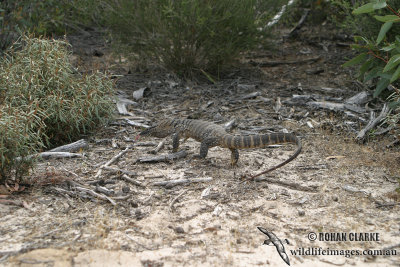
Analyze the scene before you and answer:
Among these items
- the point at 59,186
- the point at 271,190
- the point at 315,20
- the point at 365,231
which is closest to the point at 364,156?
the point at 271,190

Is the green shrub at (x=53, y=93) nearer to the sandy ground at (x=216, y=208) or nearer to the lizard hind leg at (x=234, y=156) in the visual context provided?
the sandy ground at (x=216, y=208)

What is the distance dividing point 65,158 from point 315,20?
31.7ft

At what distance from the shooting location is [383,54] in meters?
7.11

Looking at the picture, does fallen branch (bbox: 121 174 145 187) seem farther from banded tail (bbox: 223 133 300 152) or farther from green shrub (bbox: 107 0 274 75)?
green shrub (bbox: 107 0 274 75)

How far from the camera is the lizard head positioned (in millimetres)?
6945

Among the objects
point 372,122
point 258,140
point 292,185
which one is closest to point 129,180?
point 258,140

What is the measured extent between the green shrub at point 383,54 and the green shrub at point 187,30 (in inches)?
111

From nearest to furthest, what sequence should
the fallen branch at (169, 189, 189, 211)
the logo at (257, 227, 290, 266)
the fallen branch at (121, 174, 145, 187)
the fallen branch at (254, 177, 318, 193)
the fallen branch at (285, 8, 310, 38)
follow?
the logo at (257, 227, 290, 266), the fallen branch at (169, 189, 189, 211), the fallen branch at (254, 177, 318, 193), the fallen branch at (121, 174, 145, 187), the fallen branch at (285, 8, 310, 38)

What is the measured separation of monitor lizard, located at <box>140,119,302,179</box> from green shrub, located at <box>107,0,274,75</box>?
111 inches

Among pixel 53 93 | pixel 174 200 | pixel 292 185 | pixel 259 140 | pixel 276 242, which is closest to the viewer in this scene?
pixel 276 242

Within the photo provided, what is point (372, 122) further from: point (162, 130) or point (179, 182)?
point (179, 182)

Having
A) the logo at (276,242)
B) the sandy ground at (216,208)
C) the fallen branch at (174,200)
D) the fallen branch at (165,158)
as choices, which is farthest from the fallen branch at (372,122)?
the logo at (276,242)

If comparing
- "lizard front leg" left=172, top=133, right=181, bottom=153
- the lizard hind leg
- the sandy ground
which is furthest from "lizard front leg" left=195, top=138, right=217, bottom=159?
"lizard front leg" left=172, top=133, right=181, bottom=153

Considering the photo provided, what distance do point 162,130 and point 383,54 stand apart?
3.76 m
